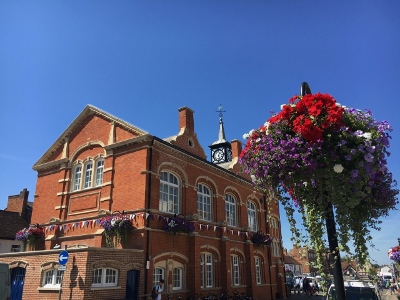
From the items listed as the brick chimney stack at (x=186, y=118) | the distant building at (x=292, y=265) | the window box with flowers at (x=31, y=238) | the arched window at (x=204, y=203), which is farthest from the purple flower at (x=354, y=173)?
the distant building at (x=292, y=265)

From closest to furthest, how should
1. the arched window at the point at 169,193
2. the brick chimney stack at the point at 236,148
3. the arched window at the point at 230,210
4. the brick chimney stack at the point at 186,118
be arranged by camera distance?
the arched window at the point at 169,193
the brick chimney stack at the point at 186,118
the arched window at the point at 230,210
the brick chimney stack at the point at 236,148

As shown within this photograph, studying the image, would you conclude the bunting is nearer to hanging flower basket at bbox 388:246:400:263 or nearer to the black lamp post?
hanging flower basket at bbox 388:246:400:263

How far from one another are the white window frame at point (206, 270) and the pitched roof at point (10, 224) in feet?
66.0

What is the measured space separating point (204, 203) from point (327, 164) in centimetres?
1688

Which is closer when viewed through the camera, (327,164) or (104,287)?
(327,164)

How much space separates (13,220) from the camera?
3281cm

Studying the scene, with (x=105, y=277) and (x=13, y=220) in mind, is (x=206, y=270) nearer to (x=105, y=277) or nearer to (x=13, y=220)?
(x=105, y=277)

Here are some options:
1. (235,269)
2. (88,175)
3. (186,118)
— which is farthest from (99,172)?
(235,269)

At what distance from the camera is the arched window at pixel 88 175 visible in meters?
19.7

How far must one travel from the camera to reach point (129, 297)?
15.0m

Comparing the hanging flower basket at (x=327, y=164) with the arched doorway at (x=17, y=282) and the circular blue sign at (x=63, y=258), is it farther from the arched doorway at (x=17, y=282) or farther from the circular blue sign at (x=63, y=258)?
the arched doorway at (x=17, y=282)

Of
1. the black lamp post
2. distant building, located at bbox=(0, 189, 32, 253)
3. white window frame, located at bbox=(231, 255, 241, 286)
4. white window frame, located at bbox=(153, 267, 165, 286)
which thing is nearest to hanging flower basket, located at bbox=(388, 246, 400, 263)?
white window frame, located at bbox=(231, 255, 241, 286)

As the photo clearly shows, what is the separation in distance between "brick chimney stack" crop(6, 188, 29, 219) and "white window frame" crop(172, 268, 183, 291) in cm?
2345

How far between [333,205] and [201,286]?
15.6 meters
